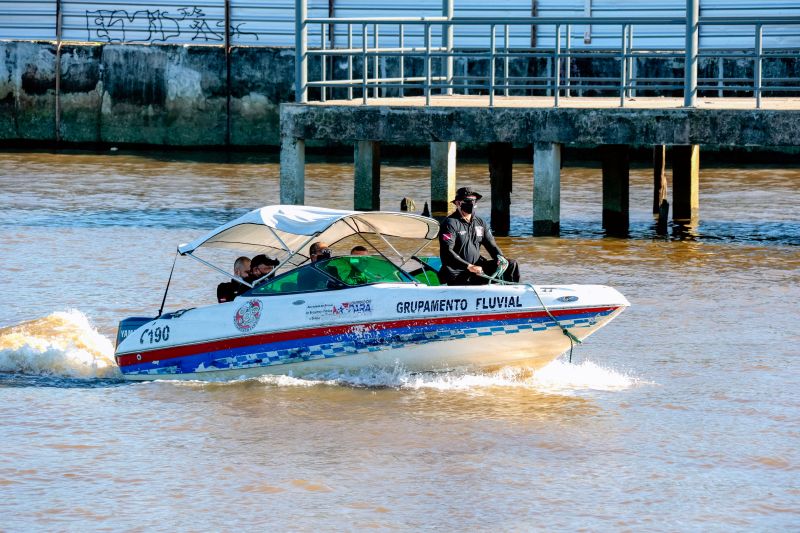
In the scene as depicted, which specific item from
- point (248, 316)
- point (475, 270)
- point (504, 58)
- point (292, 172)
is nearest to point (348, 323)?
point (248, 316)

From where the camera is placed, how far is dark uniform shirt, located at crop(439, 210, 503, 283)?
1406 cm

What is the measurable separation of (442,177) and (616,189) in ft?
12.1

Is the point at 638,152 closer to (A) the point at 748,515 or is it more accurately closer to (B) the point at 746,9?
(B) the point at 746,9

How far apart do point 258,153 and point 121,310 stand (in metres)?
19.6

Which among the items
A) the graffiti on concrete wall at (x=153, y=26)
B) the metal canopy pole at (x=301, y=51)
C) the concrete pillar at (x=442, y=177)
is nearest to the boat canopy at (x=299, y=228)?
the metal canopy pole at (x=301, y=51)

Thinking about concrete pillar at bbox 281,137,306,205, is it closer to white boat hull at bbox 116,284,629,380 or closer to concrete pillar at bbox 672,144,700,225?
concrete pillar at bbox 672,144,700,225

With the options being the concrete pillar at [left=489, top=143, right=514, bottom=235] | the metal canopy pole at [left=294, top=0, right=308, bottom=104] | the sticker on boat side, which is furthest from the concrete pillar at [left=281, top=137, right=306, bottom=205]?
the sticker on boat side

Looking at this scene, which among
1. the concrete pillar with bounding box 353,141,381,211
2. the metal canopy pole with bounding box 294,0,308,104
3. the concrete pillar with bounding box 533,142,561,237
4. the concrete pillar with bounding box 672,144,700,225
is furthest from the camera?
the concrete pillar with bounding box 672,144,700,225

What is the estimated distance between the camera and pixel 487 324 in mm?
13078

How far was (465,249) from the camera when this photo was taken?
14.2m

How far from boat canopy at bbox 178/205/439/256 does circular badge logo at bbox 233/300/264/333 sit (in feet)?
2.33

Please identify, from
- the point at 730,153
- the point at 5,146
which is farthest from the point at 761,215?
the point at 5,146

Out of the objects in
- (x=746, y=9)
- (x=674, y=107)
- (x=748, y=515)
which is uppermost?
(x=746, y=9)

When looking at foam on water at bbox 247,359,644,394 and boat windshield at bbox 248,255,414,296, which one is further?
foam on water at bbox 247,359,644,394
